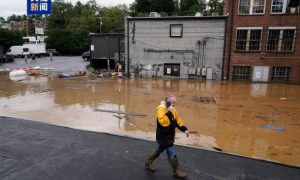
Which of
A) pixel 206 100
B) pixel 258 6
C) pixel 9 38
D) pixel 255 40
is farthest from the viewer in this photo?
pixel 9 38

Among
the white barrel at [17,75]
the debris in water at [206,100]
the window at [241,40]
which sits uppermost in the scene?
the window at [241,40]

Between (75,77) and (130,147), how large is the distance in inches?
844

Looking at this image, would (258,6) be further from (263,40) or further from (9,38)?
(9,38)

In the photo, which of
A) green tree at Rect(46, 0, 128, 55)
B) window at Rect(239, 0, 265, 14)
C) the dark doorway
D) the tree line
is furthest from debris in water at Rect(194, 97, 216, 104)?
green tree at Rect(46, 0, 128, 55)

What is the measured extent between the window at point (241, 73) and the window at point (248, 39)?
1.90 metres

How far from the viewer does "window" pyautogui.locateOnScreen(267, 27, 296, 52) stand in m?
23.7

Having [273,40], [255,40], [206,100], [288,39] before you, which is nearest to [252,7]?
[255,40]

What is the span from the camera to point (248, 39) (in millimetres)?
24641

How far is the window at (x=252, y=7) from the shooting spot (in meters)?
23.9

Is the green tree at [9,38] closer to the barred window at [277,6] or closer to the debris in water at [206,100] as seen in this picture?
the debris in water at [206,100]

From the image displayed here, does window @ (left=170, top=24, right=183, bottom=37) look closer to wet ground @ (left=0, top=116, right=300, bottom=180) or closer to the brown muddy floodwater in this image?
the brown muddy floodwater

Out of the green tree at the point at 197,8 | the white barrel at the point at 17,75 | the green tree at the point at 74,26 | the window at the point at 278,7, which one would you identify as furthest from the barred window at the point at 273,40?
the green tree at the point at 74,26

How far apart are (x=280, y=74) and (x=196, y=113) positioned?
52.5 ft

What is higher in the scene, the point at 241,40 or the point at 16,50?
the point at 241,40
